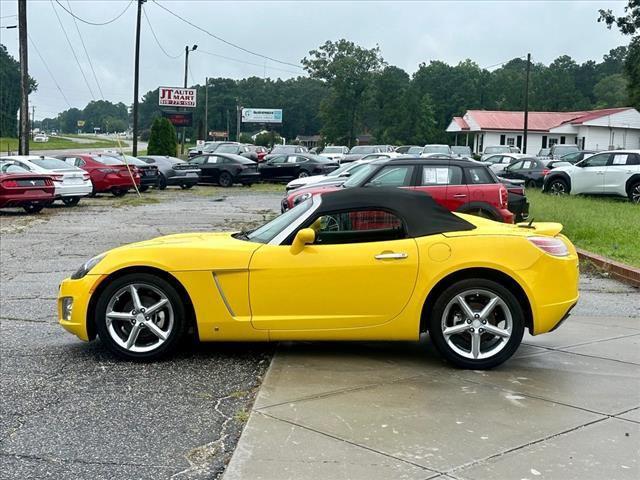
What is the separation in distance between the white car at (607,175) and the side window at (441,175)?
11.2 m

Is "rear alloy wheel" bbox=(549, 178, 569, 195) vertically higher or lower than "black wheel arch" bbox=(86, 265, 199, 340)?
higher

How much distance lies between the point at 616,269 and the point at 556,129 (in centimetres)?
6596

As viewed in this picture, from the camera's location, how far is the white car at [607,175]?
2175 centimetres

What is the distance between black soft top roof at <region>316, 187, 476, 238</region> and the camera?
5.80 metres

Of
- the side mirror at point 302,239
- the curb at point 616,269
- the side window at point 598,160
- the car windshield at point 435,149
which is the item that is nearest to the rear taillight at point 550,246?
the side mirror at point 302,239

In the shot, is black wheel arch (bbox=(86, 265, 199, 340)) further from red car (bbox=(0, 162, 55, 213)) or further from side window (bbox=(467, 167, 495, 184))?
red car (bbox=(0, 162, 55, 213))

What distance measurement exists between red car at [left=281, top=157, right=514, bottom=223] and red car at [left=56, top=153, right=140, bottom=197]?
15.3m

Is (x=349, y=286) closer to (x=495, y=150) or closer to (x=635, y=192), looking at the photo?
(x=635, y=192)

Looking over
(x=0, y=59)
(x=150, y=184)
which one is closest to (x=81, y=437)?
(x=150, y=184)

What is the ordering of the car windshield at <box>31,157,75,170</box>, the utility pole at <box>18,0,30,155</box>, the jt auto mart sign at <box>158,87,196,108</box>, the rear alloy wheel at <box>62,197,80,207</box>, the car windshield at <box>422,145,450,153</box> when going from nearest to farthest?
the car windshield at <box>31,157,75,170</box> → the rear alloy wheel at <box>62,197,80,207</box> → the utility pole at <box>18,0,30,155</box> → the car windshield at <box>422,145,450,153</box> → the jt auto mart sign at <box>158,87,196,108</box>

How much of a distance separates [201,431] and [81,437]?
2.25ft

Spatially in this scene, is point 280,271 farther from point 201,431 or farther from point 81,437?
point 81,437

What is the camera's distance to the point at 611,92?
113 metres

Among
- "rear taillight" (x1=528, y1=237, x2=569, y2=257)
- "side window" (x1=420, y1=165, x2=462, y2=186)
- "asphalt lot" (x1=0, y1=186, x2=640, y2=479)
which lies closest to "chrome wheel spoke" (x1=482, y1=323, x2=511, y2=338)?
"asphalt lot" (x1=0, y1=186, x2=640, y2=479)
